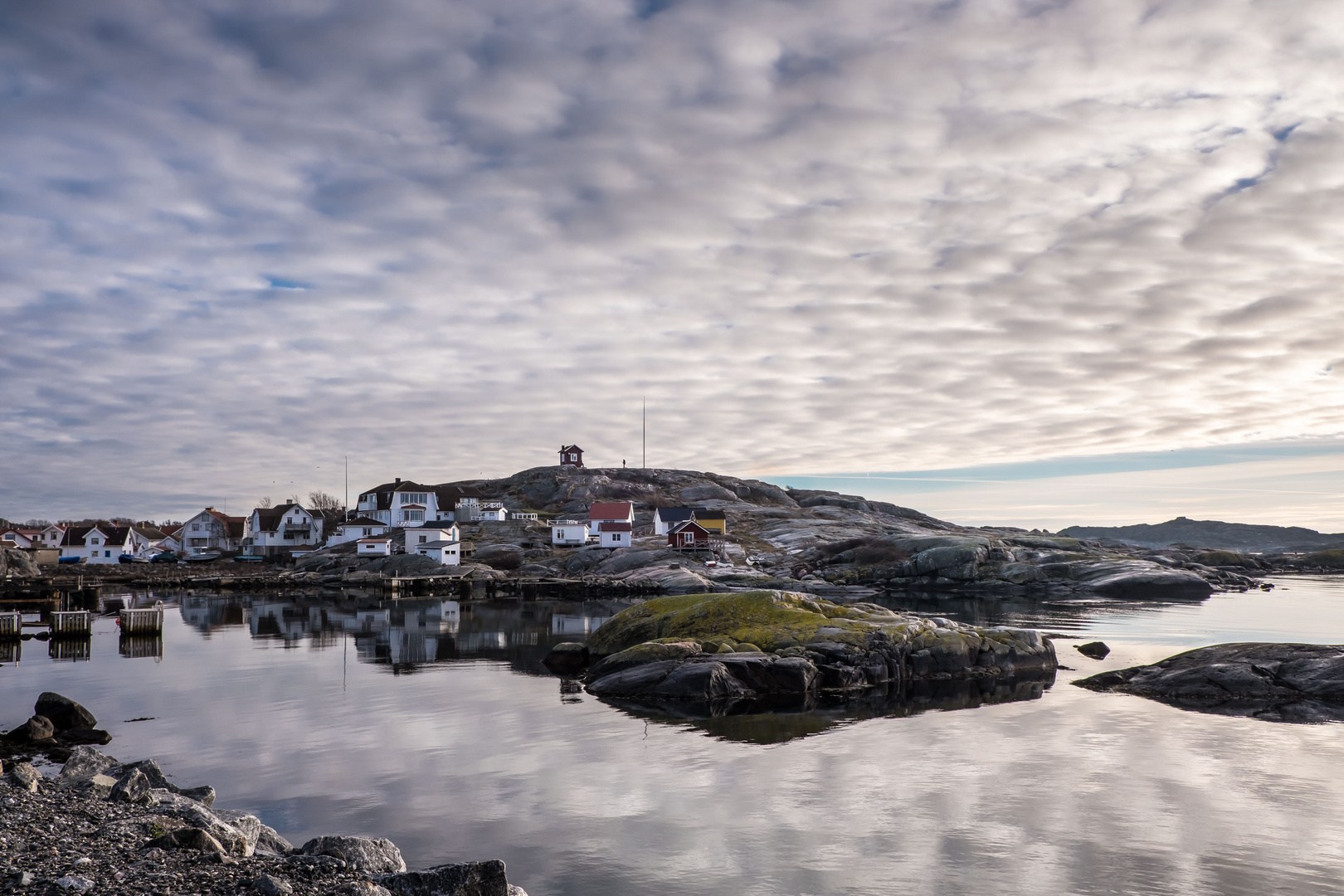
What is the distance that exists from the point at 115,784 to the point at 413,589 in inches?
3042

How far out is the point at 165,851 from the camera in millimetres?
14000

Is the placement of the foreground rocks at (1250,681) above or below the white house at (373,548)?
below

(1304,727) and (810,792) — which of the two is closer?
(810,792)

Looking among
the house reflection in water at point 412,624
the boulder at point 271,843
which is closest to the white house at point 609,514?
the house reflection in water at point 412,624

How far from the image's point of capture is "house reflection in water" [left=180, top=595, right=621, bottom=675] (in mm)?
49469

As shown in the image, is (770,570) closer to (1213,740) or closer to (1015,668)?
(1015,668)

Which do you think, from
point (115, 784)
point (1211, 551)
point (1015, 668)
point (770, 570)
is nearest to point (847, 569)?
point (770, 570)

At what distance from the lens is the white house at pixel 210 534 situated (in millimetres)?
141250

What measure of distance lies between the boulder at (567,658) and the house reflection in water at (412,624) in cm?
67

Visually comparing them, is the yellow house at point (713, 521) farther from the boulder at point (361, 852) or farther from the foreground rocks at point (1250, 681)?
the boulder at point (361, 852)

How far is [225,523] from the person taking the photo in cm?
14325

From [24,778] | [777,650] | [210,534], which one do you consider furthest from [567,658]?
[210,534]

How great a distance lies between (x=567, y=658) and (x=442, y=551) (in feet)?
245

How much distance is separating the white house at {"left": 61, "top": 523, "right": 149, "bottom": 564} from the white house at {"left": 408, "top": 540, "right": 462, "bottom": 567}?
53727 millimetres
